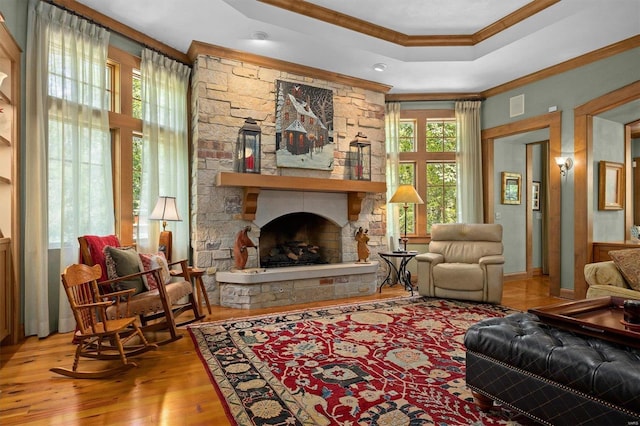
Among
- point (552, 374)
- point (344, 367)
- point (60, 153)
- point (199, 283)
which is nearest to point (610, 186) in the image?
point (552, 374)

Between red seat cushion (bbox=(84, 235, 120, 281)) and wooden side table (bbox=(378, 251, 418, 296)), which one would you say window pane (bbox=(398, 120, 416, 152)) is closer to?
wooden side table (bbox=(378, 251, 418, 296))

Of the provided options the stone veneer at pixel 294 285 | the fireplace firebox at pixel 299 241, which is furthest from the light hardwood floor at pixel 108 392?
the fireplace firebox at pixel 299 241

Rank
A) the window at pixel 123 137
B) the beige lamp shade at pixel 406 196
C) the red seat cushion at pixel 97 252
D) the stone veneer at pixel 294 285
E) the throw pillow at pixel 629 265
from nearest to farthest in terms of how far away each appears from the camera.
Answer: the red seat cushion at pixel 97 252 → the throw pillow at pixel 629 265 → the window at pixel 123 137 → the stone veneer at pixel 294 285 → the beige lamp shade at pixel 406 196

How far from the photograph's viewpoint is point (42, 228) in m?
3.36

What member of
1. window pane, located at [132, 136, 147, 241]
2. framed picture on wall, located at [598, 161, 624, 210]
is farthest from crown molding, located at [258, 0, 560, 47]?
framed picture on wall, located at [598, 161, 624, 210]

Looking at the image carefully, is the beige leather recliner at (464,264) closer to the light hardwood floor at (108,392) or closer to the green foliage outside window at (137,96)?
the light hardwood floor at (108,392)

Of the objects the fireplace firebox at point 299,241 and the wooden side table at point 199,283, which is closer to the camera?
the wooden side table at point 199,283

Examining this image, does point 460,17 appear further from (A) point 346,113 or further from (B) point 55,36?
(B) point 55,36

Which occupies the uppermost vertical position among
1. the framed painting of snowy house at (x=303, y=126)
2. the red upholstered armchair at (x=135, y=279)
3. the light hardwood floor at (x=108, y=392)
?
the framed painting of snowy house at (x=303, y=126)

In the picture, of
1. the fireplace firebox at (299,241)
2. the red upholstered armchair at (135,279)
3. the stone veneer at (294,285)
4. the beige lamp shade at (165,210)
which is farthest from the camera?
the fireplace firebox at (299,241)

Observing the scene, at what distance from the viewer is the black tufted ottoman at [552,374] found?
1.52 m

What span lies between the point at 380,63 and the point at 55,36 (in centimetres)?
357

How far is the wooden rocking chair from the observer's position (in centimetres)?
248

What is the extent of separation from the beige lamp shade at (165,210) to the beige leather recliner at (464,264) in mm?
2985
